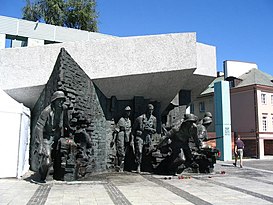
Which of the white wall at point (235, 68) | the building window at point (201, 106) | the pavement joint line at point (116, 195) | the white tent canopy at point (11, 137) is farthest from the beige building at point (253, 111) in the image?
the white tent canopy at point (11, 137)

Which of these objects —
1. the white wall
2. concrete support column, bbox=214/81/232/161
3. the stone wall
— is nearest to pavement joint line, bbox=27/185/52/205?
the stone wall

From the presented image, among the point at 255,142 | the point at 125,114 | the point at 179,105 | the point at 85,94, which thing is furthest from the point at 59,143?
the point at 255,142

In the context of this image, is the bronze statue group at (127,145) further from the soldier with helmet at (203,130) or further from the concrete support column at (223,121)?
the concrete support column at (223,121)

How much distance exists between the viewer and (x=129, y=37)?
1132 centimetres

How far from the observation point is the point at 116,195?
6.92m

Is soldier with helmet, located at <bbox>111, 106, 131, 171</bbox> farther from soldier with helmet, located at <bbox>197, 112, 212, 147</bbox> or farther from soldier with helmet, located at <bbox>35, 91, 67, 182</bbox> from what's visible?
soldier with helmet, located at <bbox>35, 91, 67, 182</bbox>

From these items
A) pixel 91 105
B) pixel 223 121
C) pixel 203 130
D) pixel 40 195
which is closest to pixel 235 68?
pixel 223 121

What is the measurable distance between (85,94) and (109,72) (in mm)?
1281

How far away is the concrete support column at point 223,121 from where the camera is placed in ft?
75.2

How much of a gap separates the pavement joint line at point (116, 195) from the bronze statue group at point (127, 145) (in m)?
1.33

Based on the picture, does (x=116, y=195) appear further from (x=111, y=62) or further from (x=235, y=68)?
(x=235, y=68)

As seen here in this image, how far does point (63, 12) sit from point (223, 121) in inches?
748

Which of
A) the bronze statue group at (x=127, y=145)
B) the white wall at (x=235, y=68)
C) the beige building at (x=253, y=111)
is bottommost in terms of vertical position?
the bronze statue group at (x=127, y=145)

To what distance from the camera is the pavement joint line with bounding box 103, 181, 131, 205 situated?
617cm
